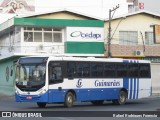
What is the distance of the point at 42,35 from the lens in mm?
46188

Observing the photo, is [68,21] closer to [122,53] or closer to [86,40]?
[86,40]

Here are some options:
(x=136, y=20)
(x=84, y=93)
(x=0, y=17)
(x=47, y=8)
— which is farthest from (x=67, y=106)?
(x=47, y=8)

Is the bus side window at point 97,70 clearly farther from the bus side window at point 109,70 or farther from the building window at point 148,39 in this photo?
the building window at point 148,39

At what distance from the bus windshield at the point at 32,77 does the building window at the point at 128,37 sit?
25257mm

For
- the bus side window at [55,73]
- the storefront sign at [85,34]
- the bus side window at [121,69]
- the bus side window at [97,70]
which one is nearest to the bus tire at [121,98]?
the bus side window at [121,69]

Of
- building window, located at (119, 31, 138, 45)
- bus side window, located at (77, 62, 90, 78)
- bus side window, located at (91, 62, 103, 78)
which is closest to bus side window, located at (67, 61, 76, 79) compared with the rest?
bus side window, located at (77, 62, 90, 78)

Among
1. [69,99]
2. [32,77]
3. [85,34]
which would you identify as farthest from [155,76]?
[32,77]

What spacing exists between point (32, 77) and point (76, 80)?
2603 millimetres

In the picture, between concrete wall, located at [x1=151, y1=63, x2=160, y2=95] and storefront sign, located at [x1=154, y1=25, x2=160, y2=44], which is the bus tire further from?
concrete wall, located at [x1=151, y1=63, x2=160, y2=95]

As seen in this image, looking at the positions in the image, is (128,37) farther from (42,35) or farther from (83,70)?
(83,70)

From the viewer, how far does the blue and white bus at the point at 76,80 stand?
22734mm

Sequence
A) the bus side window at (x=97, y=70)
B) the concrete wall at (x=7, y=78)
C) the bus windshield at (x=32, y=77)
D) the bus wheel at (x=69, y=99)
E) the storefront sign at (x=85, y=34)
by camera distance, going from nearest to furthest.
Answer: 1. the bus windshield at (x=32, y=77)
2. the bus wheel at (x=69, y=99)
3. the bus side window at (x=97, y=70)
4. the storefront sign at (x=85, y=34)
5. the concrete wall at (x=7, y=78)

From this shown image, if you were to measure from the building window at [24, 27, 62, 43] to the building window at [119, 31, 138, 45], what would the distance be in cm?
661

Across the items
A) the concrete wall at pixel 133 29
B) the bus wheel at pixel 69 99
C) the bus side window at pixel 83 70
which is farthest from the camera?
the concrete wall at pixel 133 29
